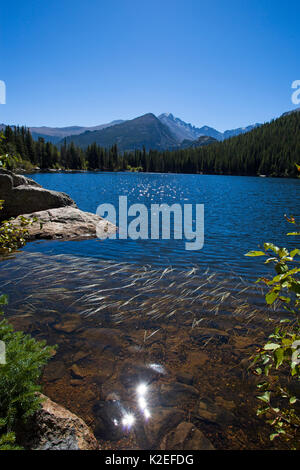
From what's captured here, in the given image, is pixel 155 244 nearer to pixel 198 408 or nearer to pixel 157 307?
pixel 157 307

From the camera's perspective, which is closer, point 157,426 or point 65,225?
point 157,426

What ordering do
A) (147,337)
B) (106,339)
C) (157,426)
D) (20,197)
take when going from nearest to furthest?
(157,426), (106,339), (147,337), (20,197)

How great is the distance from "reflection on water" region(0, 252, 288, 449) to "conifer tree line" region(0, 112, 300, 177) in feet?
404

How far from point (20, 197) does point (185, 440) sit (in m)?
15.3

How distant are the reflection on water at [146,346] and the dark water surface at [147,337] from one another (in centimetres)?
2

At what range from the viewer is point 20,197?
14805mm

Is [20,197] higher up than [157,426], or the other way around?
[20,197]

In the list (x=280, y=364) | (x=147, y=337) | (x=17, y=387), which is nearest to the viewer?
(x=17, y=387)

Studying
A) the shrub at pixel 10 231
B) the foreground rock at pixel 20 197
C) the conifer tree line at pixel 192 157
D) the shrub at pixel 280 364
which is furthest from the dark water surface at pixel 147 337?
the conifer tree line at pixel 192 157

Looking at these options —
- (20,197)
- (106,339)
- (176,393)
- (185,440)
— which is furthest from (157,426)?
(20,197)

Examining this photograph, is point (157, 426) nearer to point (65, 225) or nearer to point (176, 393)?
point (176, 393)

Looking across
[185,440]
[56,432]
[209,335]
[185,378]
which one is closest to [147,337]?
[185,378]

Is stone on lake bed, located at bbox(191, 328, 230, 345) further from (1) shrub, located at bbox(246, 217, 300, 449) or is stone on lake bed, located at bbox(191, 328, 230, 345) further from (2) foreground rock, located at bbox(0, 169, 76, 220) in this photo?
(2) foreground rock, located at bbox(0, 169, 76, 220)

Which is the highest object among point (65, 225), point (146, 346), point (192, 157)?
point (192, 157)
